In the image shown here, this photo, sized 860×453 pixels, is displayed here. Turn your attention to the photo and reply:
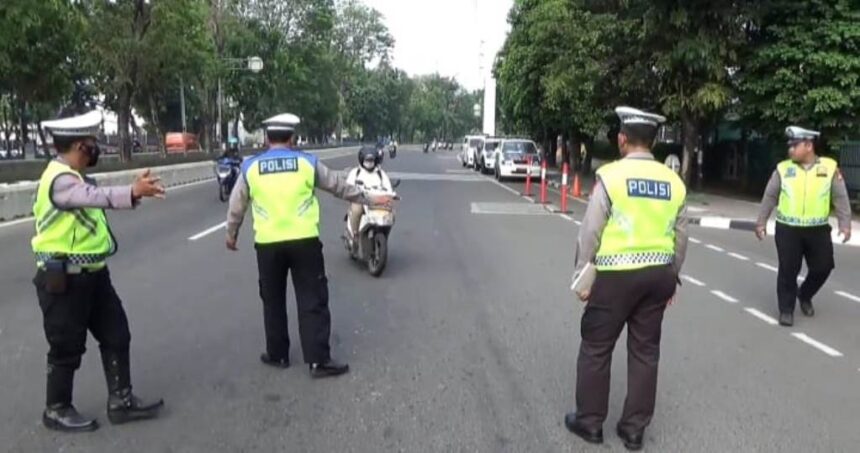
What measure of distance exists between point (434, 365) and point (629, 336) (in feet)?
5.91

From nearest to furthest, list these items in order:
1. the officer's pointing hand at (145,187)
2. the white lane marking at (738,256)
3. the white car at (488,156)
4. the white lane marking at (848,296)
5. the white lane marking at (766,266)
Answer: the officer's pointing hand at (145,187)
the white lane marking at (848,296)
the white lane marking at (766,266)
the white lane marking at (738,256)
the white car at (488,156)

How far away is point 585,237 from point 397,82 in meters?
112

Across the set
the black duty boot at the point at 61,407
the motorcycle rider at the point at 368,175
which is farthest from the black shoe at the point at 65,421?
the motorcycle rider at the point at 368,175

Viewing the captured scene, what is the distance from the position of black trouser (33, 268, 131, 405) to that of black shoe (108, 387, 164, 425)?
0.06m

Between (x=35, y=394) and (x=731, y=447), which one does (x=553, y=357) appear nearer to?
(x=731, y=447)

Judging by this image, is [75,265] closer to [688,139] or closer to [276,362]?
[276,362]

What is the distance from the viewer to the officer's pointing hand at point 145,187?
3.98 metres

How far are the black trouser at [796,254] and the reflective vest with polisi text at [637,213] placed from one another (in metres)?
3.60

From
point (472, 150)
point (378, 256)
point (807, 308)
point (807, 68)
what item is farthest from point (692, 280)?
point (472, 150)

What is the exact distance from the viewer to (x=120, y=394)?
4.52 metres

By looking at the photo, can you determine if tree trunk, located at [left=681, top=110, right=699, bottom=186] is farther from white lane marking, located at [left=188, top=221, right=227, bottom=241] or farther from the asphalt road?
white lane marking, located at [left=188, top=221, right=227, bottom=241]

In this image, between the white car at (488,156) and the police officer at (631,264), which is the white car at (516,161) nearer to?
the white car at (488,156)

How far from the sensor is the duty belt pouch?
13.6 ft

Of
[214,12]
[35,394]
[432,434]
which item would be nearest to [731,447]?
[432,434]
